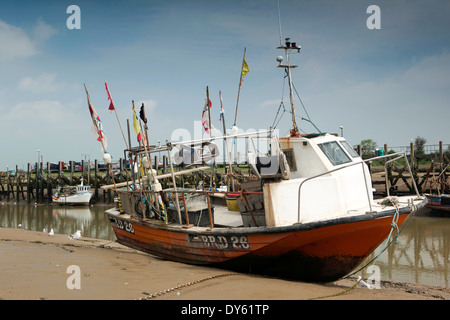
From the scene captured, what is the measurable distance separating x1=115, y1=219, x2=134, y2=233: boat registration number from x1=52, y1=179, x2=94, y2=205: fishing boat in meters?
19.7

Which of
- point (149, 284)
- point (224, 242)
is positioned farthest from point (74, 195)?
point (149, 284)

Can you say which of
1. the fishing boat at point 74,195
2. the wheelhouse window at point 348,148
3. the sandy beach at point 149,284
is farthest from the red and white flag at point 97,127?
the fishing boat at point 74,195

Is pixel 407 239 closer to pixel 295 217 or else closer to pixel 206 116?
pixel 206 116

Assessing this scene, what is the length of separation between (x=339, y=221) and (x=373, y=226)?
27.8 inches

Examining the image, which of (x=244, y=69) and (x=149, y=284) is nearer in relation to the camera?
(x=149, y=284)

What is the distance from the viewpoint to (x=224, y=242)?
738cm

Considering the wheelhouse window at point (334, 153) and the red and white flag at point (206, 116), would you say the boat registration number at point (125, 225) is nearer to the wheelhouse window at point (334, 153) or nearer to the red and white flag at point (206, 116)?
the red and white flag at point (206, 116)

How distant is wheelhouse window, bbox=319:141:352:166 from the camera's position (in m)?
7.65

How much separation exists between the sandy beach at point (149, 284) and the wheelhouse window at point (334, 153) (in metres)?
2.55

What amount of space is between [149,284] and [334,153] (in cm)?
459
